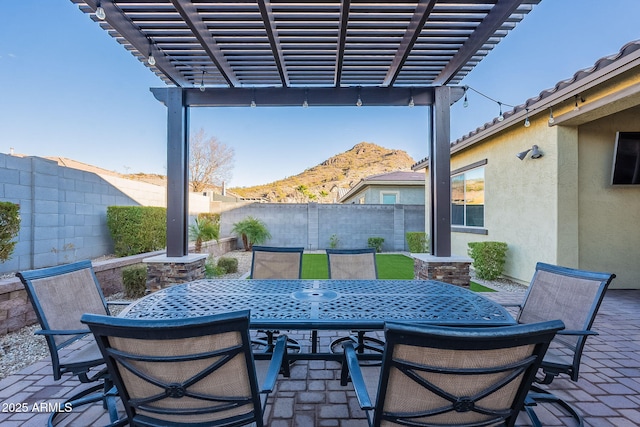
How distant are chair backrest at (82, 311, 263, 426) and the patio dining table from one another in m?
0.47

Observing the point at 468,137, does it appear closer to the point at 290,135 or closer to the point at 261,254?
the point at 261,254

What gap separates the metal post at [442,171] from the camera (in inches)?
176

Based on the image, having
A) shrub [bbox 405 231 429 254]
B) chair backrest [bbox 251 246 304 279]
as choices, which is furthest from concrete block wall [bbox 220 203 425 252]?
chair backrest [bbox 251 246 304 279]

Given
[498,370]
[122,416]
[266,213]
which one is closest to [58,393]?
[122,416]

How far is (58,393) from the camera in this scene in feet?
7.36

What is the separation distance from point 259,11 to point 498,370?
11.3ft

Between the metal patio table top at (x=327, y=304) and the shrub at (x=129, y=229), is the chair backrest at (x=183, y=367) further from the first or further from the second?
the shrub at (x=129, y=229)

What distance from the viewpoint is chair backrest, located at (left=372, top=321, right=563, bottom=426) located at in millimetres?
995

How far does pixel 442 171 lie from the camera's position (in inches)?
177

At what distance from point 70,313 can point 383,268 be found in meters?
6.08

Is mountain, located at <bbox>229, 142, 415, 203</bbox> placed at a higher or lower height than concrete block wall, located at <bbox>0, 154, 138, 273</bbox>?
higher

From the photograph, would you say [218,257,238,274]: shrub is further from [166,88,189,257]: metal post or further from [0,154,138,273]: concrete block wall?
[166,88,189,257]: metal post

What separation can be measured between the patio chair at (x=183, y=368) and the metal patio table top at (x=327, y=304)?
47cm

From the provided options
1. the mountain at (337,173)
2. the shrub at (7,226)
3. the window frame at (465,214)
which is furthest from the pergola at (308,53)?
the mountain at (337,173)
